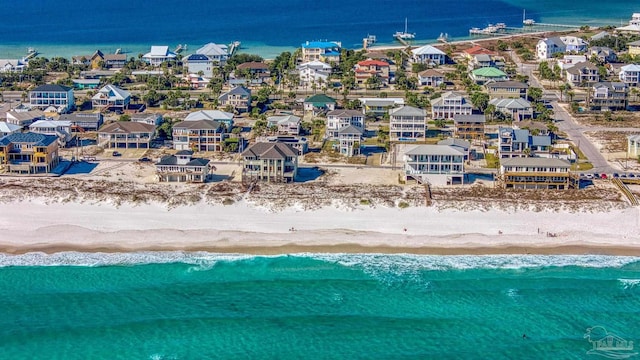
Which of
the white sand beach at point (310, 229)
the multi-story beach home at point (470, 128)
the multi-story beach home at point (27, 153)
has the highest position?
the multi-story beach home at point (470, 128)

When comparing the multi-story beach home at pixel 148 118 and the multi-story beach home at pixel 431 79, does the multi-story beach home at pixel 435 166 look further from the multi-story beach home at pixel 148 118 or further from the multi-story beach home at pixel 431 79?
the multi-story beach home at pixel 431 79

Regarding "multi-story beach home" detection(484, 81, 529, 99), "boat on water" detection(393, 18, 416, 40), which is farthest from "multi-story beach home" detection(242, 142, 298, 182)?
"boat on water" detection(393, 18, 416, 40)

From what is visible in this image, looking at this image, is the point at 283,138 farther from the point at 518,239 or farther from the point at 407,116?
the point at 518,239

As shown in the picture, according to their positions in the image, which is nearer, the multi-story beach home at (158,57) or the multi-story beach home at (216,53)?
the multi-story beach home at (216,53)

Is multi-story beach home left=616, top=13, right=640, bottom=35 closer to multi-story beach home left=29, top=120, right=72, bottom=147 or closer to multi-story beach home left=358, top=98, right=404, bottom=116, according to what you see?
multi-story beach home left=358, top=98, right=404, bottom=116

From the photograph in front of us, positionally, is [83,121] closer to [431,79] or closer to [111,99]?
[111,99]

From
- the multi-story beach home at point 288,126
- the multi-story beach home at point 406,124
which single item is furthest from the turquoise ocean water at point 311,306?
the multi-story beach home at point 406,124

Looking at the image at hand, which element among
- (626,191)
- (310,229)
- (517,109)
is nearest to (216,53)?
(517,109)
